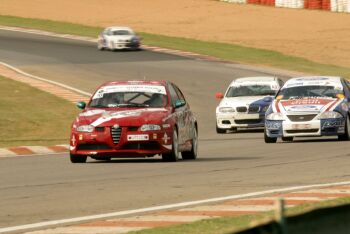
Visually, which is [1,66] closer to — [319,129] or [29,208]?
[319,129]

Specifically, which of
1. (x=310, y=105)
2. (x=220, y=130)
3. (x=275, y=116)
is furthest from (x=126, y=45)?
(x=310, y=105)

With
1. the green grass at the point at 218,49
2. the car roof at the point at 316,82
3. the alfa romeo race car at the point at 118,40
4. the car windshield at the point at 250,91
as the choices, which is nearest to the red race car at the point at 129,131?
the car roof at the point at 316,82

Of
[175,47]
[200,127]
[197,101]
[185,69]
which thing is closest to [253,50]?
[175,47]

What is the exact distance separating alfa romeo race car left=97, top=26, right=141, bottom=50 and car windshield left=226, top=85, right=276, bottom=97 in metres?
24.3

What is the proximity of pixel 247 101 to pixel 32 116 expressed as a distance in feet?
18.2

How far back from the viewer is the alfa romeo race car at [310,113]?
74.8 ft

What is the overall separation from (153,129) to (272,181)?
14.2 feet

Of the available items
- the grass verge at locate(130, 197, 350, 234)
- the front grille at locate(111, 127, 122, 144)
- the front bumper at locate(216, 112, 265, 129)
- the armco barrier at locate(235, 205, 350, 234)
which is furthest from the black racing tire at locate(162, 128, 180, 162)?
the armco barrier at locate(235, 205, 350, 234)

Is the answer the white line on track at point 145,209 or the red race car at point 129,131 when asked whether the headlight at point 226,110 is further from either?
the white line on track at point 145,209

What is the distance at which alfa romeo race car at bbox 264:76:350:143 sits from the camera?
74.8ft

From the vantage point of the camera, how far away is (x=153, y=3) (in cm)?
7425

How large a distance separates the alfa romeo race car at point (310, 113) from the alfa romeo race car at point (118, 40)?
98.5ft

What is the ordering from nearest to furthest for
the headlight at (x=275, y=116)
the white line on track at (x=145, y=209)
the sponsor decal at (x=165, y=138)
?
the white line on track at (x=145, y=209) → the sponsor decal at (x=165, y=138) → the headlight at (x=275, y=116)

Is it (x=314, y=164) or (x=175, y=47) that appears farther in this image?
(x=175, y=47)
